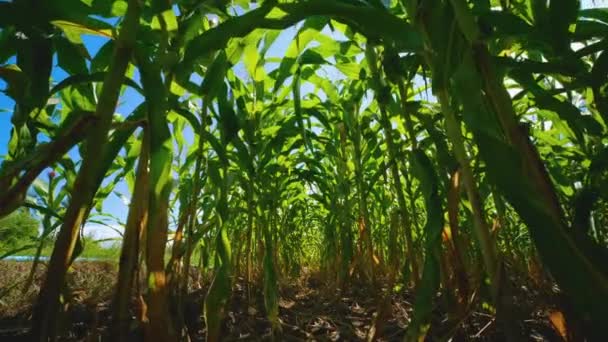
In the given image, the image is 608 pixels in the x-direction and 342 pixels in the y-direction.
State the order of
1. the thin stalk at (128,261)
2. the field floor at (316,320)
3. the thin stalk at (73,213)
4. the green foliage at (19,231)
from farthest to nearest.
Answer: the green foliage at (19,231), the field floor at (316,320), the thin stalk at (128,261), the thin stalk at (73,213)

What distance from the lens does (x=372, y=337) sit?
0.81m

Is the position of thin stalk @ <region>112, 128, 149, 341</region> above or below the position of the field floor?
above

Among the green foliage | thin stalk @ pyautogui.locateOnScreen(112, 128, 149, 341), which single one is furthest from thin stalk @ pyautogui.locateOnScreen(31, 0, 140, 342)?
the green foliage

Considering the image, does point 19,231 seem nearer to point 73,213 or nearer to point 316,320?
point 316,320

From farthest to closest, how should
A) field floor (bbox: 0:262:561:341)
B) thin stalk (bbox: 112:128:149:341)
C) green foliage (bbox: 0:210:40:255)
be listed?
green foliage (bbox: 0:210:40:255) < field floor (bbox: 0:262:561:341) < thin stalk (bbox: 112:128:149:341)

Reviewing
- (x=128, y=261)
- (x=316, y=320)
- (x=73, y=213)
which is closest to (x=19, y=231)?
(x=316, y=320)

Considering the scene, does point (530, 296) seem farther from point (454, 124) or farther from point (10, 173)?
point (10, 173)

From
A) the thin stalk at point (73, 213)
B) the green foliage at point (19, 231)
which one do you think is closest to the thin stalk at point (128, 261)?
the thin stalk at point (73, 213)

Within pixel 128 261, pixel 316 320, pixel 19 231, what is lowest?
pixel 316 320

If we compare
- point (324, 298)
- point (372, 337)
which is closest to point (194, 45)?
point (372, 337)

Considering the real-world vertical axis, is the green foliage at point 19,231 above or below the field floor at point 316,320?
above

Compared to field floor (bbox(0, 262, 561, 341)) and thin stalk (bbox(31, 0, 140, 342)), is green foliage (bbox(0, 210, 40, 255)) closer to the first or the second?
field floor (bbox(0, 262, 561, 341))

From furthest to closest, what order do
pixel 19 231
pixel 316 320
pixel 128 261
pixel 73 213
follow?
1. pixel 19 231
2. pixel 316 320
3. pixel 128 261
4. pixel 73 213

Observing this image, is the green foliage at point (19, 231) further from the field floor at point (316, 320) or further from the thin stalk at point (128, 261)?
the thin stalk at point (128, 261)
